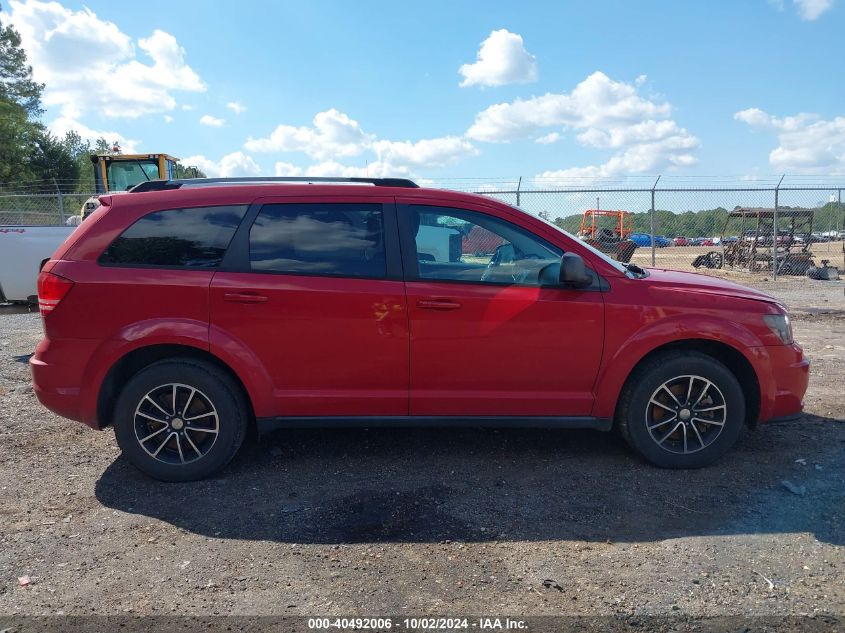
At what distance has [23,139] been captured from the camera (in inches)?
1527

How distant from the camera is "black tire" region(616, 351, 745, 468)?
4.02 m

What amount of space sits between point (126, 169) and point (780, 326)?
16.6m

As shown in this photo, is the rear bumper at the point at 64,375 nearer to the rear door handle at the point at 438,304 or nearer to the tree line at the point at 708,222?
the rear door handle at the point at 438,304

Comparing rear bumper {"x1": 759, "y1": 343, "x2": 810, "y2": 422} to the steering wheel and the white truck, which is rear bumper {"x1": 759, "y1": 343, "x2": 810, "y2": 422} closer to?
the steering wheel

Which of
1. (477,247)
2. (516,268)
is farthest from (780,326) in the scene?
(477,247)

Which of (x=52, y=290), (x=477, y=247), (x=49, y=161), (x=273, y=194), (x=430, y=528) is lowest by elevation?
(x=430, y=528)

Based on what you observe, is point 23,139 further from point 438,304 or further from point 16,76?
point 438,304

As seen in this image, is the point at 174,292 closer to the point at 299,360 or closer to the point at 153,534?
the point at 299,360

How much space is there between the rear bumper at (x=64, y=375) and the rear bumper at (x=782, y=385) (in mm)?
4328

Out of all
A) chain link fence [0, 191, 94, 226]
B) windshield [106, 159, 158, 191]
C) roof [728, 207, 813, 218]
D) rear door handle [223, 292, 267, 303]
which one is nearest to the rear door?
rear door handle [223, 292, 267, 303]

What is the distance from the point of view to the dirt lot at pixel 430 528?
9.14 feet

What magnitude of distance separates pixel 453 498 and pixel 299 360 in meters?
1.28

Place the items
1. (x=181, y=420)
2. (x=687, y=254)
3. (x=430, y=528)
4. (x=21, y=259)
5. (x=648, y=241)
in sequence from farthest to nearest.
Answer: (x=687, y=254), (x=648, y=241), (x=21, y=259), (x=181, y=420), (x=430, y=528)

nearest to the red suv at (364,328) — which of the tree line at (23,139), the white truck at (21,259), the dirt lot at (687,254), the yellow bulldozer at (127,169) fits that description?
the white truck at (21,259)
